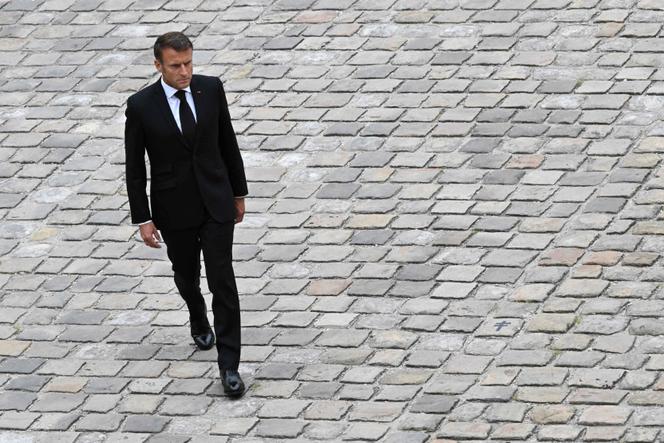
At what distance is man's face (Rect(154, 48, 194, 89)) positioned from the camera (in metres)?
8.25

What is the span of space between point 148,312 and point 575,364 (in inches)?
104

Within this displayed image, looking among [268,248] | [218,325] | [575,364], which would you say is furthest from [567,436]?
[268,248]

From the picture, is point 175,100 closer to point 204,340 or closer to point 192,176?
point 192,176

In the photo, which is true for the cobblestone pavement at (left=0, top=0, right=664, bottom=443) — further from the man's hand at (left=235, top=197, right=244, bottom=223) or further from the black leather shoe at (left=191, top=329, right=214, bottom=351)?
the man's hand at (left=235, top=197, right=244, bottom=223)

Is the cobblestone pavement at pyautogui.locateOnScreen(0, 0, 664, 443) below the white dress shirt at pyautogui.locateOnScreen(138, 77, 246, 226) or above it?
below

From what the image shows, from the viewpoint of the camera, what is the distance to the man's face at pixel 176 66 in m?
8.25

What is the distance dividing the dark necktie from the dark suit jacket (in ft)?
0.08

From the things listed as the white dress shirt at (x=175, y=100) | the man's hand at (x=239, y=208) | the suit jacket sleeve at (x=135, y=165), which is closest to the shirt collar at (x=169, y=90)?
the white dress shirt at (x=175, y=100)

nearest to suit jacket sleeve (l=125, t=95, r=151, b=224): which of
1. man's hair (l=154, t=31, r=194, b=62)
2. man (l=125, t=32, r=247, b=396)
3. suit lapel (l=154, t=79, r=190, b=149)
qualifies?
man (l=125, t=32, r=247, b=396)

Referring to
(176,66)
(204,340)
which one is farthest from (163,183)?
(204,340)

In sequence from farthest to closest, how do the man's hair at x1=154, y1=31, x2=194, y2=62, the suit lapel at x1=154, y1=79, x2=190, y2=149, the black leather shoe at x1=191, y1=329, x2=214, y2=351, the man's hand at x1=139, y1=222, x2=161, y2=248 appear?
the black leather shoe at x1=191, y1=329, x2=214, y2=351, the man's hand at x1=139, y1=222, x2=161, y2=248, the suit lapel at x1=154, y1=79, x2=190, y2=149, the man's hair at x1=154, y1=31, x2=194, y2=62

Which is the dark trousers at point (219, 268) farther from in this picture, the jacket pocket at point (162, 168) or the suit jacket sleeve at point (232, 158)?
the jacket pocket at point (162, 168)

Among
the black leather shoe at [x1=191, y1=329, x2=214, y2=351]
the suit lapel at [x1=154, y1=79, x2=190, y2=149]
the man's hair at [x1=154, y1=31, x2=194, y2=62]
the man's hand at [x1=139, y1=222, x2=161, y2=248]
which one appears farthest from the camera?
the black leather shoe at [x1=191, y1=329, x2=214, y2=351]

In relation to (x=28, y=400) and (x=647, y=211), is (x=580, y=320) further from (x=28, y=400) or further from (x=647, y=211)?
(x=28, y=400)
